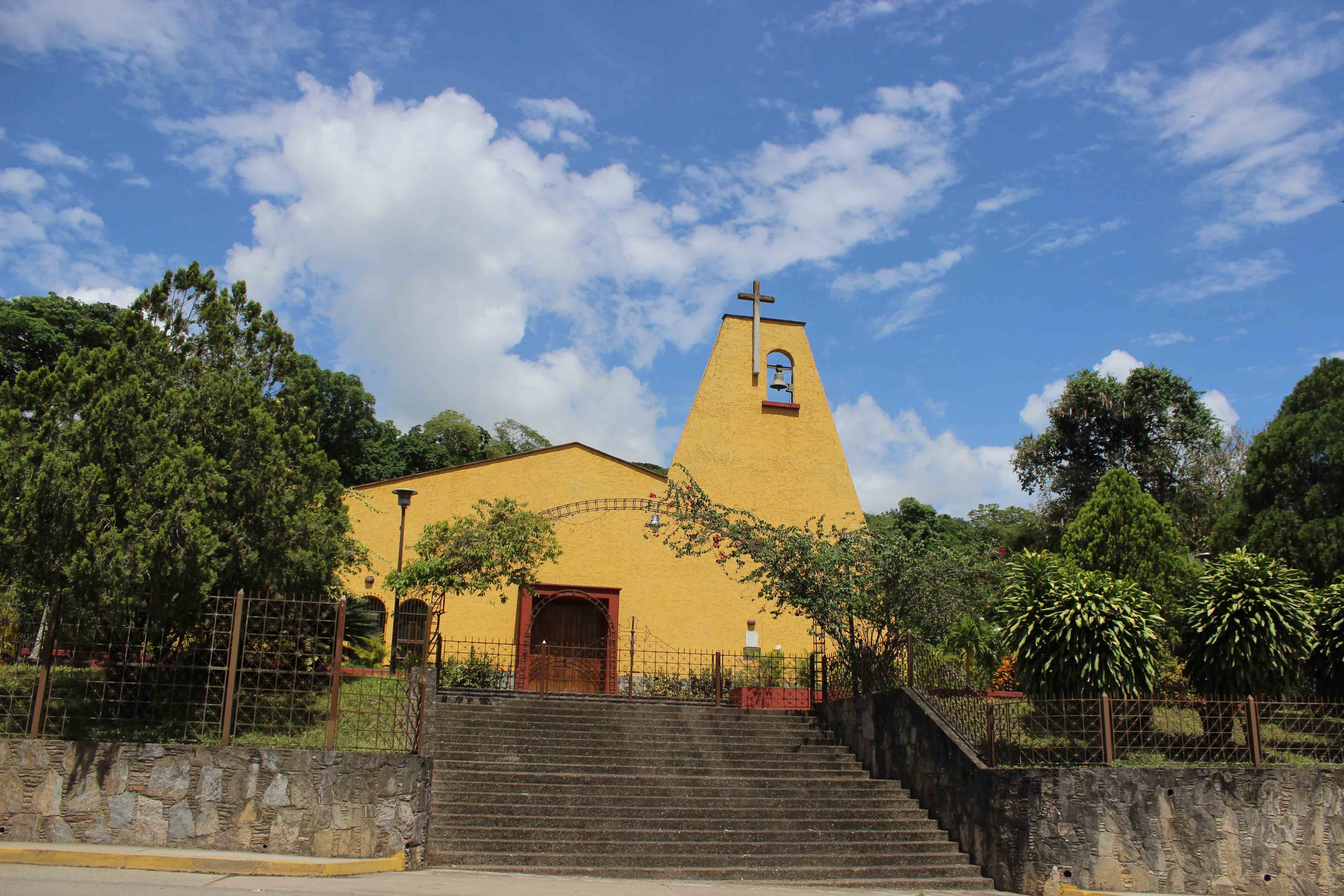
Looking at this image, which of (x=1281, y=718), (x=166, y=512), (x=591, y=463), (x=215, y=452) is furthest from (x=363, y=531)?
(x=1281, y=718)

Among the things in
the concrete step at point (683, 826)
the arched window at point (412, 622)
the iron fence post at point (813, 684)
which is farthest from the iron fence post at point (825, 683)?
the arched window at point (412, 622)

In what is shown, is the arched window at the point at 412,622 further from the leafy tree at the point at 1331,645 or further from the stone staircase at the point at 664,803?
the leafy tree at the point at 1331,645

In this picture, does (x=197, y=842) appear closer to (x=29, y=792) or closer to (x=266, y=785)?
(x=266, y=785)

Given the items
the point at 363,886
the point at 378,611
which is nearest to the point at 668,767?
the point at 363,886

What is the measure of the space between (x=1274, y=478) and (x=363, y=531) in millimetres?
19487

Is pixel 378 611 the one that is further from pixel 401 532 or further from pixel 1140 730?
pixel 1140 730

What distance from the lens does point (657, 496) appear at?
62.7ft

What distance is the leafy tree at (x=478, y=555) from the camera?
15188 millimetres

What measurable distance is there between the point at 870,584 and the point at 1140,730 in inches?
162

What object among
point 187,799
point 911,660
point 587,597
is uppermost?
point 587,597

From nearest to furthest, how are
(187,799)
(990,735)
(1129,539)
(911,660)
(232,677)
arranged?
(187,799), (232,677), (990,735), (911,660), (1129,539)

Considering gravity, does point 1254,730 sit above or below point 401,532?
below

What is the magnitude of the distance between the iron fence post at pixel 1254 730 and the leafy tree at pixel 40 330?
1216 inches

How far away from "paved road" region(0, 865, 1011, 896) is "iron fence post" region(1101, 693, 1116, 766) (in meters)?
2.56
